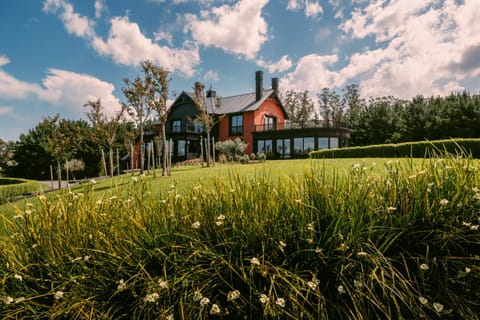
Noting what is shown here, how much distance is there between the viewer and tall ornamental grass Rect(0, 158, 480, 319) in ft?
6.09

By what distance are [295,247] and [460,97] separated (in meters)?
41.9

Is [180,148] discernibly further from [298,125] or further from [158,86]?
[158,86]

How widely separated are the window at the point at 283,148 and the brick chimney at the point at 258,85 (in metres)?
6.37

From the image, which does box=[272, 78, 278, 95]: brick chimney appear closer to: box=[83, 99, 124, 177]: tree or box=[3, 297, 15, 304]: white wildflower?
box=[83, 99, 124, 177]: tree

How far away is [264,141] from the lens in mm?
32188

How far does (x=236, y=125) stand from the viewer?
34125mm

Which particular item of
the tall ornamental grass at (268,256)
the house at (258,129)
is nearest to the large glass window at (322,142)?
the house at (258,129)

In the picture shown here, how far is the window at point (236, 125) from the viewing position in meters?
33.7

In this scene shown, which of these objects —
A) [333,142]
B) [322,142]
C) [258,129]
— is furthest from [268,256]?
[258,129]

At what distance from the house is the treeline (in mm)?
2537

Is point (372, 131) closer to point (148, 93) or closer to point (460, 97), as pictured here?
point (460, 97)

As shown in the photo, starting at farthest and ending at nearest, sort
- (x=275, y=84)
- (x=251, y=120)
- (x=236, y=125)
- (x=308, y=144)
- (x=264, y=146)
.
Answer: (x=275, y=84), (x=236, y=125), (x=251, y=120), (x=264, y=146), (x=308, y=144)

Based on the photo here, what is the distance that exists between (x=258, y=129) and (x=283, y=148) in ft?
13.3

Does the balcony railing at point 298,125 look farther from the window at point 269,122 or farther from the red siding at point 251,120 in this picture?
the red siding at point 251,120
